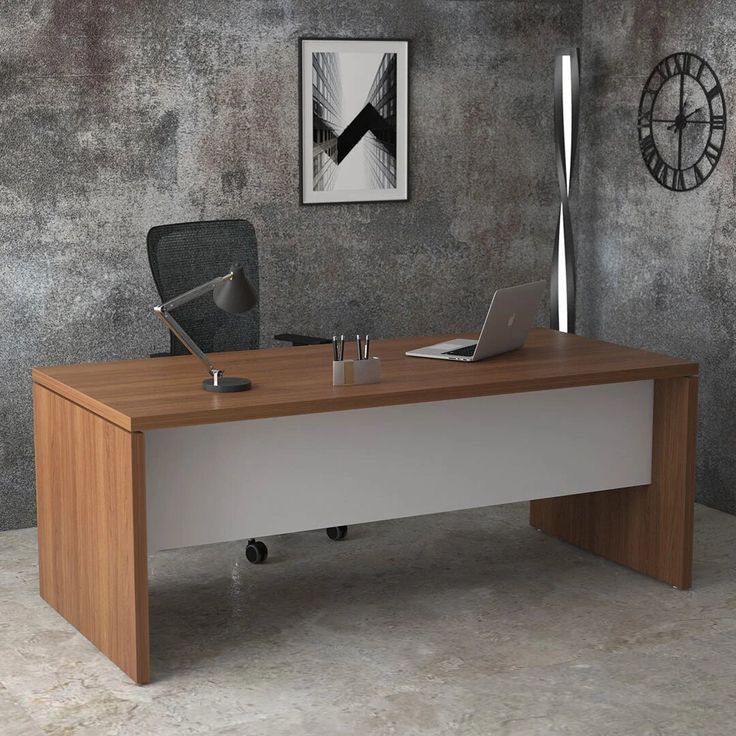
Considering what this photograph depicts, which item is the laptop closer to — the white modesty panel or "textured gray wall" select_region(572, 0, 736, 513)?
the white modesty panel

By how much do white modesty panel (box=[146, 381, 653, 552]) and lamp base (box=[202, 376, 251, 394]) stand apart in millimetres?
107

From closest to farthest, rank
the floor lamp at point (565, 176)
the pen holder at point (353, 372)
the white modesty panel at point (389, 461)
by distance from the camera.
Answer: the white modesty panel at point (389, 461)
the pen holder at point (353, 372)
the floor lamp at point (565, 176)

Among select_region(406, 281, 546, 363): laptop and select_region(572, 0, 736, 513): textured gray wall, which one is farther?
select_region(572, 0, 736, 513): textured gray wall

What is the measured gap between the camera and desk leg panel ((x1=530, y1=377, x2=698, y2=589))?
4.25m

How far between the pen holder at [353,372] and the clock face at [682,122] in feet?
7.12

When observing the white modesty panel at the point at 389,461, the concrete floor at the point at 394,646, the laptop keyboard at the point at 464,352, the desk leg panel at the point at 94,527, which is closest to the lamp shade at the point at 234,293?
the white modesty panel at the point at 389,461

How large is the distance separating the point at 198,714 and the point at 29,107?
2648 millimetres

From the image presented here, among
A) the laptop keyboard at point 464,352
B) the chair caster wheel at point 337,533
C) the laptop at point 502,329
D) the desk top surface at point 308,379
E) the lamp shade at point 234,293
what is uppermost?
the lamp shade at point 234,293

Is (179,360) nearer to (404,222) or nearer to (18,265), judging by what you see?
(18,265)

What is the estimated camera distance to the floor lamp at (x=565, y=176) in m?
5.68

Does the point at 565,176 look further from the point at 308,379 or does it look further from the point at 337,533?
the point at 308,379

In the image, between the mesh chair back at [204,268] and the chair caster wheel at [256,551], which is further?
the mesh chair back at [204,268]

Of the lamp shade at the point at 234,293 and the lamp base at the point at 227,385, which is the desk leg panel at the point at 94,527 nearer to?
the lamp base at the point at 227,385

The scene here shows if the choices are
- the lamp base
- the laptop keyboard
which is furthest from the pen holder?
the laptop keyboard
